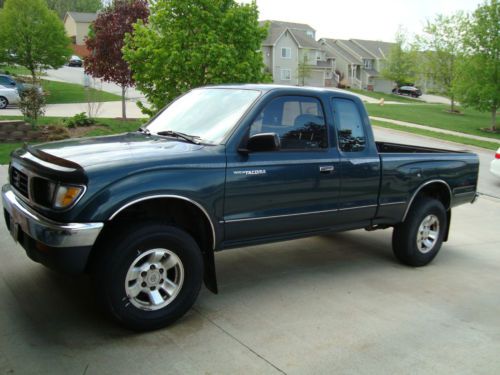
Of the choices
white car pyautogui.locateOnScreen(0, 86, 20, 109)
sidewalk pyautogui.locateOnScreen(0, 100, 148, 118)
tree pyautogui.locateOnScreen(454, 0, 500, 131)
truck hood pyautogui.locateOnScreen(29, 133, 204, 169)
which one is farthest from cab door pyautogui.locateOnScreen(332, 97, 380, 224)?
tree pyautogui.locateOnScreen(454, 0, 500, 131)

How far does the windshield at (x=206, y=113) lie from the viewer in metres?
4.92

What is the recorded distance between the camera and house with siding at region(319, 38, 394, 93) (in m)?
78.9

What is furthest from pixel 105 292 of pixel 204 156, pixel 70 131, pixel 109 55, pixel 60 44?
pixel 60 44

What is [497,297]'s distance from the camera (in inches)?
219

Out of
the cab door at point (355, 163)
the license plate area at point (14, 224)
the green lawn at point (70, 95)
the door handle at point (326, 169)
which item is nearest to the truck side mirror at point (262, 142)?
the door handle at point (326, 169)

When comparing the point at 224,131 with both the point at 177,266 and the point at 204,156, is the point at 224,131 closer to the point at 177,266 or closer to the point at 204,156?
the point at 204,156

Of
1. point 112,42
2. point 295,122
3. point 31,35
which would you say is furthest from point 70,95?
point 295,122

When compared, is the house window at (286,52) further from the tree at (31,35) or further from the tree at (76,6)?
the tree at (76,6)

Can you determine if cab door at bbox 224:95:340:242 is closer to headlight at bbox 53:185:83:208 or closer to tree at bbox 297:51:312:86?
headlight at bbox 53:185:83:208

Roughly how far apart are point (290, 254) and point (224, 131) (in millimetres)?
2354

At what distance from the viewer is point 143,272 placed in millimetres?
4188

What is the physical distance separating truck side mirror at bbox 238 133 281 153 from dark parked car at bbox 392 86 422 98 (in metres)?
A: 73.1

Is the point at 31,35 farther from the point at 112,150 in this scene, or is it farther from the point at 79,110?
the point at 112,150

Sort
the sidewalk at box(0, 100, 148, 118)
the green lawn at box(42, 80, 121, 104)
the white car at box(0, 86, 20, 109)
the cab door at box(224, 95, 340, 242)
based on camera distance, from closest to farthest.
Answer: the cab door at box(224, 95, 340, 242), the sidewalk at box(0, 100, 148, 118), the white car at box(0, 86, 20, 109), the green lawn at box(42, 80, 121, 104)
